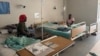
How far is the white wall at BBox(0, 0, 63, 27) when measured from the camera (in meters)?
4.09

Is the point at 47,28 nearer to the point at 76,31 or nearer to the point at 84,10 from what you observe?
the point at 76,31

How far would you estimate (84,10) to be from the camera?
20.6 feet

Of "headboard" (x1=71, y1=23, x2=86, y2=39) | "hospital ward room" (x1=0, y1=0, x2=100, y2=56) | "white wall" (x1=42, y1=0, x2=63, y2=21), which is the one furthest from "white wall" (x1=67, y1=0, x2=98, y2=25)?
"headboard" (x1=71, y1=23, x2=86, y2=39)

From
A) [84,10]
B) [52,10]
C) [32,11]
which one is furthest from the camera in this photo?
[84,10]

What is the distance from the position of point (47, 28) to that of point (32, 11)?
97 cm

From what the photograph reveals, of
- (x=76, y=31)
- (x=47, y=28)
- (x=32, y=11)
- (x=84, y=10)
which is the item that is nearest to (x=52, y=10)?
(x=32, y=11)

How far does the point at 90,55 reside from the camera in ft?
11.3

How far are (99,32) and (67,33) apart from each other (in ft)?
10.4

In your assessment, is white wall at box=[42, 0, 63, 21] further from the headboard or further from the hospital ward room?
the headboard

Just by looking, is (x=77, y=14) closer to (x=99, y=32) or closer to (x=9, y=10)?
(x=99, y=32)

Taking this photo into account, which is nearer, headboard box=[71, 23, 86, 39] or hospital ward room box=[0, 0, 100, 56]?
hospital ward room box=[0, 0, 100, 56]

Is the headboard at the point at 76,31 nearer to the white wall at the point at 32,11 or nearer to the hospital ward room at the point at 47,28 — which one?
the hospital ward room at the point at 47,28

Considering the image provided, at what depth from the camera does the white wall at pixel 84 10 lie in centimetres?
603

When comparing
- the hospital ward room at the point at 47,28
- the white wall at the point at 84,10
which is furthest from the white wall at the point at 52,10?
the white wall at the point at 84,10
